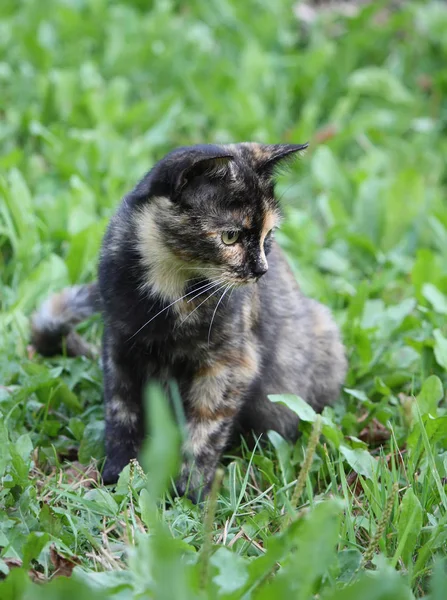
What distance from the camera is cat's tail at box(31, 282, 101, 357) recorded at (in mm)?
4109

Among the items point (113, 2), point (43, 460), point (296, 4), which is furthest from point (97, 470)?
point (296, 4)

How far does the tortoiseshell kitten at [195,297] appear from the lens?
318 centimetres

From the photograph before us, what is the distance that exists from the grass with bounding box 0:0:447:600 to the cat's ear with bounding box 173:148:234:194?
1.07 m

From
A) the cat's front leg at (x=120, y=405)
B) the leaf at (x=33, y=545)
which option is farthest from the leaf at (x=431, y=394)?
the leaf at (x=33, y=545)

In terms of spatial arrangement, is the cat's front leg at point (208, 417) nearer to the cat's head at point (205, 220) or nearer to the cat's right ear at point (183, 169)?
the cat's head at point (205, 220)

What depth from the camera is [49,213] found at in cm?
495

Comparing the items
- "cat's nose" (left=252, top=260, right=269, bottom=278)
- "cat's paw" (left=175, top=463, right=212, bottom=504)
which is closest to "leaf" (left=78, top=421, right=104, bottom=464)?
"cat's paw" (left=175, top=463, right=212, bottom=504)

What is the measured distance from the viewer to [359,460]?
132 inches

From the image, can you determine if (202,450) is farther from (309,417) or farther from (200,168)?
(200,168)

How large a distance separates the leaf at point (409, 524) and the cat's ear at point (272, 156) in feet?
4.39

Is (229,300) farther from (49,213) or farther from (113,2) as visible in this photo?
(113,2)

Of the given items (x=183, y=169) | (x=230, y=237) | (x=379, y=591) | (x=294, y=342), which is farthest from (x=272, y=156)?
(x=379, y=591)

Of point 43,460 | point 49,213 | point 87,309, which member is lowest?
point 43,460

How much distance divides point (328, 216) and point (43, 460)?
113 inches
